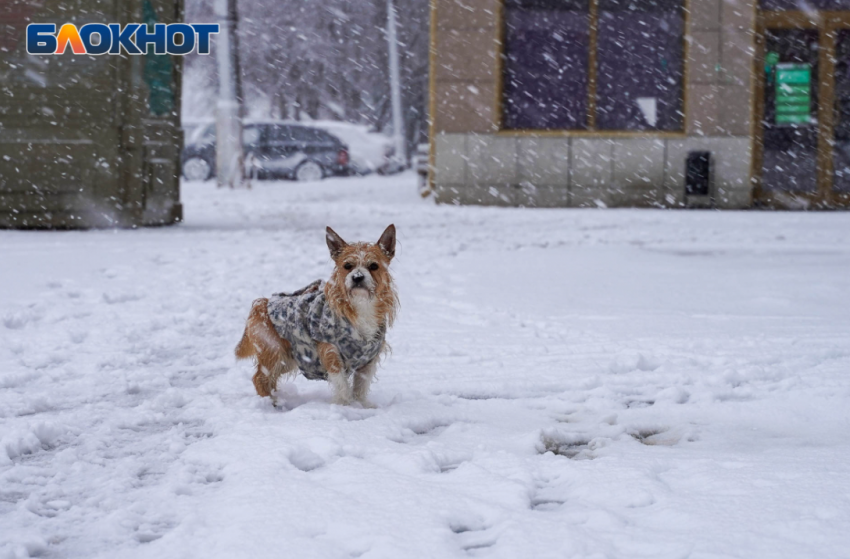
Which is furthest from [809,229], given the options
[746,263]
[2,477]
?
[2,477]

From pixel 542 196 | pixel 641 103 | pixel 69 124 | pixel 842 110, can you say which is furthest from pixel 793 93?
pixel 69 124

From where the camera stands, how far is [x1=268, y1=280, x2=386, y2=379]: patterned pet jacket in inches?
175

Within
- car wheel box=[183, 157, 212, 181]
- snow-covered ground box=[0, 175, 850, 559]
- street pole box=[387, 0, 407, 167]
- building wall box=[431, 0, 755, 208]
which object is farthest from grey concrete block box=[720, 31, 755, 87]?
street pole box=[387, 0, 407, 167]

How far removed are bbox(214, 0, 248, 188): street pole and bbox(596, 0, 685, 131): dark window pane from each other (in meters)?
10.2

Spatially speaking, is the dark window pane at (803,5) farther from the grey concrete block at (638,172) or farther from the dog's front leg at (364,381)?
the dog's front leg at (364,381)

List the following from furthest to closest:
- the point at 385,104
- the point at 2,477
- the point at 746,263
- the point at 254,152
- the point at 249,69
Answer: the point at 385,104
the point at 249,69
the point at 254,152
the point at 746,263
the point at 2,477

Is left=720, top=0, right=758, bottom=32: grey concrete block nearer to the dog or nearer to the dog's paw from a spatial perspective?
the dog

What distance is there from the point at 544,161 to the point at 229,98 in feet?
33.0

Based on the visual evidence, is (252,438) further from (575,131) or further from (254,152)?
(254,152)

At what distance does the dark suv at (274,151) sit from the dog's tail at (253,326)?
963 inches

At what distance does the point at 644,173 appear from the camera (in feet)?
56.6

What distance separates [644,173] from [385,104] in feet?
96.0

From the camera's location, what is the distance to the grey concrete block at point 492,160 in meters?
17.4

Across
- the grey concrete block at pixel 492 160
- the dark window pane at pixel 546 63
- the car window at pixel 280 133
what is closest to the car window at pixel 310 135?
the car window at pixel 280 133
